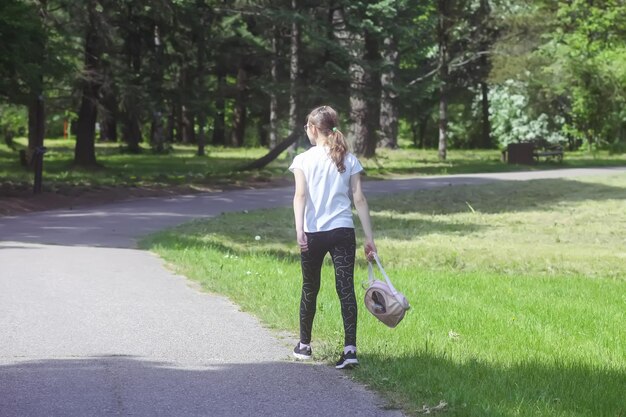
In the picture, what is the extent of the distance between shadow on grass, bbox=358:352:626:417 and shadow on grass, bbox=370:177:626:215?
56.8 ft

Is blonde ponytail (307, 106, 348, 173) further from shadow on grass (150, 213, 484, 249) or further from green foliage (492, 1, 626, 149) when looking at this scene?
green foliage (492, 1, 626, 149)

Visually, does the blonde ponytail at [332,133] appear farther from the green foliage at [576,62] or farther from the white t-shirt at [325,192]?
the green foliage at [576,62]

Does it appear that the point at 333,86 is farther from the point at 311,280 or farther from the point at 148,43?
the point at 311,280

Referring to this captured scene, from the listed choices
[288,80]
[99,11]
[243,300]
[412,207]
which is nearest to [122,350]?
[243,300]

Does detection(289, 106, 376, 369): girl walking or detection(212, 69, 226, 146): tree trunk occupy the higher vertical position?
detection(212, 69, 226, 146): tree trunk

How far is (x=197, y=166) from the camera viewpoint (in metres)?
41.5

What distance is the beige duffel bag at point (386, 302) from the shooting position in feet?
25.8

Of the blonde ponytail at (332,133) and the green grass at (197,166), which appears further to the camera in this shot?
the green grass at (197,166)

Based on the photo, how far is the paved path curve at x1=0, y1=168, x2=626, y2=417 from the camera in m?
6.88

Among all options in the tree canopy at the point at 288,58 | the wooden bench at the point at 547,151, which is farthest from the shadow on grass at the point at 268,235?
the wooden bench at the point at 547,151

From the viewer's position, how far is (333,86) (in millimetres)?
36406

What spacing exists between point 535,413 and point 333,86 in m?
30.3

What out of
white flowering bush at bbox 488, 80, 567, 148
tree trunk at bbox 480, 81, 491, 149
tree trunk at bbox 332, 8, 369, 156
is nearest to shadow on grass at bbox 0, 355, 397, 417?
tree trunk at bbox 332, 8, 369, 156

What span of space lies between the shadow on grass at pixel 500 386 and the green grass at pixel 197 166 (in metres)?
21.5
